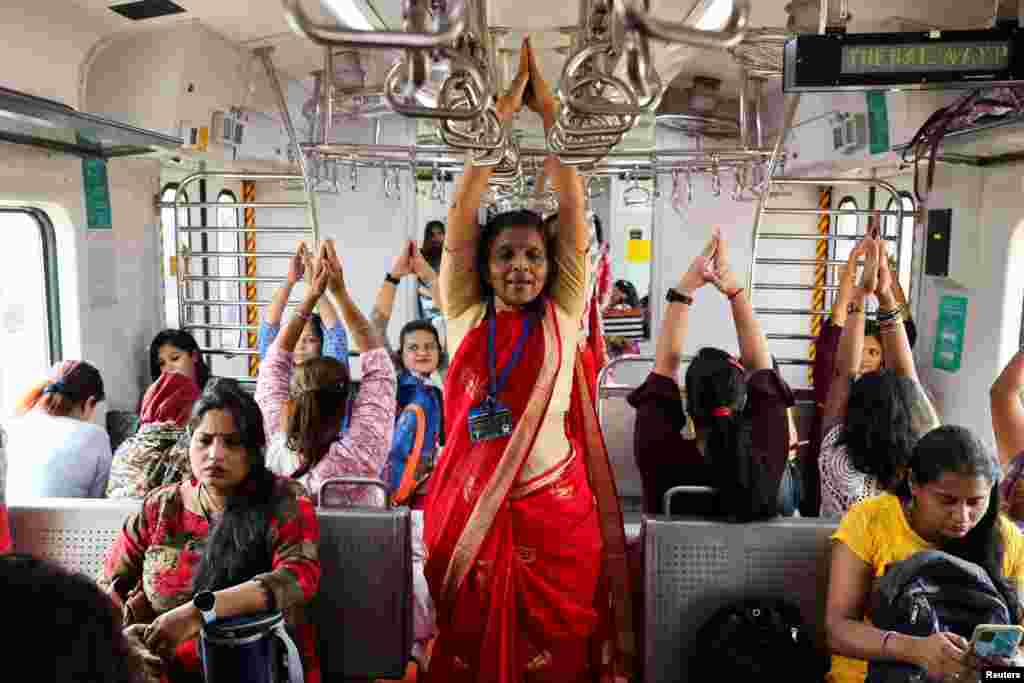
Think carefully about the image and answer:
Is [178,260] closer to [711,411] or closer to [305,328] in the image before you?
[305,328]

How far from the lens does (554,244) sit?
278cm

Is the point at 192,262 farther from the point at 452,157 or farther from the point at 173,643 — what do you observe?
the point at 173,643

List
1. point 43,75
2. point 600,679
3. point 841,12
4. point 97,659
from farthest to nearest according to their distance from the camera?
point 43,75, point 600,679, point 841,12, point 97,659

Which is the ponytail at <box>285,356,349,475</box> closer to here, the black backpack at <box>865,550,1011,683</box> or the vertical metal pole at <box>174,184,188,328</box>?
the black backpack at <box>865,550,1011,683</box>

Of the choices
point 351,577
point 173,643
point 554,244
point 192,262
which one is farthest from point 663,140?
point 173,643

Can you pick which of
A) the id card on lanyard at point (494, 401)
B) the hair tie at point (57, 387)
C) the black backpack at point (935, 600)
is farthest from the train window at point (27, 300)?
the black backpack at point (935, 600)

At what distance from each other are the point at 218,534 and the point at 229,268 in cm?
667

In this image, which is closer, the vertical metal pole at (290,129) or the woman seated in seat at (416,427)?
the woman seated in seat at (416,427)

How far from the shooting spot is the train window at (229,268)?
781 cm

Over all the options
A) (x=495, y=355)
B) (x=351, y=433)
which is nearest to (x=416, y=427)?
(x=351, y=433)

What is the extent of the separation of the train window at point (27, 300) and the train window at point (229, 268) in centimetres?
297

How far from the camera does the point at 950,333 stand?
4887 mm

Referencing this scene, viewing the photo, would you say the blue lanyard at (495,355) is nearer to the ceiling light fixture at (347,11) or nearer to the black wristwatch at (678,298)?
the black wristwatch at (678,298)

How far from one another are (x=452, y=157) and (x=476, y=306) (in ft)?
9.53
